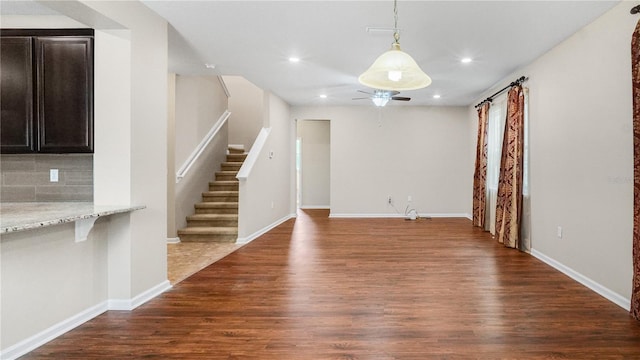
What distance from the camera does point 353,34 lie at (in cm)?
347

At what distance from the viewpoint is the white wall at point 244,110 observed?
28.9 ft

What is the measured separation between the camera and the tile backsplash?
2672mm

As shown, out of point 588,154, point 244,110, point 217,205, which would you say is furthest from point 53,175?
point 244,110

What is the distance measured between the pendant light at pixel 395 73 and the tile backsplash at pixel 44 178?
2482 millimetres

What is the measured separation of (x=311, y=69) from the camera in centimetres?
477

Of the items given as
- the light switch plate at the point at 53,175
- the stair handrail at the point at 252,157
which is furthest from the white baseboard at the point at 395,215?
the light switch plate at the point at 53,175

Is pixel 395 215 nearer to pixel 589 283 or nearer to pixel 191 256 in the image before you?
pixel 589 283

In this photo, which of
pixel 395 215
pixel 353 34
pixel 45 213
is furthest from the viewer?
pixel 395 215

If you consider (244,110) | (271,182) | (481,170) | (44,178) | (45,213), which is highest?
(244,110)

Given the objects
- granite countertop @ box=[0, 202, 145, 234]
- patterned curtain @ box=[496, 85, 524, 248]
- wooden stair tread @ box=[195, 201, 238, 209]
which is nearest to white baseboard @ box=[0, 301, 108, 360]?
granite countertop @ box=[0, 202, 145, 234]

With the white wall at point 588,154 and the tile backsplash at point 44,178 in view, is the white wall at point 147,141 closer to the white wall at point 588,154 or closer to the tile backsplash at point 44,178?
the tile backsplash at point 44,178

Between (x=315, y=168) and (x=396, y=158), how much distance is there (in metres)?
2.84

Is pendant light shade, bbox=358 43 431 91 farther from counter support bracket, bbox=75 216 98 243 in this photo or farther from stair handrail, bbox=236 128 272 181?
stair handrail, bbox=236 128 272 181

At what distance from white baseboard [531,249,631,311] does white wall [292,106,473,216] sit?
3.56m
